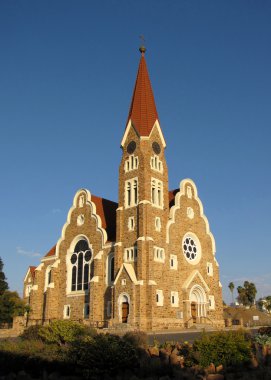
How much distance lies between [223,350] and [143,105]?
3293 cm

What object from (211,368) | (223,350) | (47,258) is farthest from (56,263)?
(211,368)

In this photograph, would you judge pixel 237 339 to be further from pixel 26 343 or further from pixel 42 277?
pixel 42 277

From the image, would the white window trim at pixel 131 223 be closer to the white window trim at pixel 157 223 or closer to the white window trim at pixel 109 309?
the white window trim at pixel 157 223

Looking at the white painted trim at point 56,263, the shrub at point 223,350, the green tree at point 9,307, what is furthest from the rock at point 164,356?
the white painted trim at point 56,263

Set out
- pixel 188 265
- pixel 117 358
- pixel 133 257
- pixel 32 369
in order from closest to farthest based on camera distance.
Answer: pixel 117 358
pixel 32 369
pixel 133 257
pixel 188 265

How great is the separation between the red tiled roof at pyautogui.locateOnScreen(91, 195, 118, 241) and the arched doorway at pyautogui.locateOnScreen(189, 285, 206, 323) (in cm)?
909

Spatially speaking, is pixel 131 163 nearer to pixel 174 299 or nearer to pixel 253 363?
pixel 174 299

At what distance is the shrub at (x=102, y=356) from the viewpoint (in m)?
11.6

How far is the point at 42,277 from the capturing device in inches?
1809

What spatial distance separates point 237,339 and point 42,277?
116 ft

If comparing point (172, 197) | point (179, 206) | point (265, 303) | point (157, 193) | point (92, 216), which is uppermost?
point (172, 197)

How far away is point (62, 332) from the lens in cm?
1540

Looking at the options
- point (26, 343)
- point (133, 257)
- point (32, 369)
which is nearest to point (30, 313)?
point (133, 257)

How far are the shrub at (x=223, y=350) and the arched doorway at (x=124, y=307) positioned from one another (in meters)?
21.5
